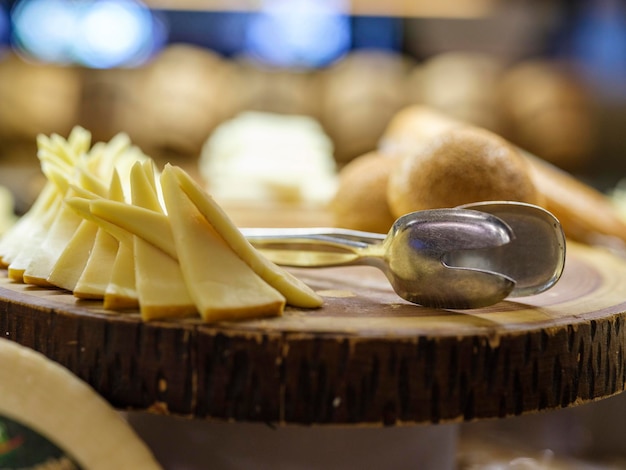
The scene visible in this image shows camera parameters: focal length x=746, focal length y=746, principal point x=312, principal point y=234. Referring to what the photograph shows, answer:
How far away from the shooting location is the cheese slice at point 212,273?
411mm

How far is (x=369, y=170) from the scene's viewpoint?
30.2 inches

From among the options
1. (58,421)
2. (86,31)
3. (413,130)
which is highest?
→ (86,31)

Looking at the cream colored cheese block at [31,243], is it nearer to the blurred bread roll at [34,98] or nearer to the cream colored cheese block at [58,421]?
the cream colored cheese block at [58,421]

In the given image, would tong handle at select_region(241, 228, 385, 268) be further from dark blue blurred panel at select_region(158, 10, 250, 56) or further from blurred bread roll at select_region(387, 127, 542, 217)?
dark blue blurred panel at select_region(158, 10, 250, 56)

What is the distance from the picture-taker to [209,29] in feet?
7.88

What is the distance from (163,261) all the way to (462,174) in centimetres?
28

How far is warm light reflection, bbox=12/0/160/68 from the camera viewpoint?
7.43 feet

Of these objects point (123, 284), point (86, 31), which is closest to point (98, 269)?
point (123, 284)

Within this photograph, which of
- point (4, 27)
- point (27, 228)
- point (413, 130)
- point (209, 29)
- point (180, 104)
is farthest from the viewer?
point (209, 29)

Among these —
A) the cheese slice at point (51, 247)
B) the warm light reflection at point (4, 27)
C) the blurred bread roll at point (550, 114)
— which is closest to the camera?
the cheese slice at point (51, 247)

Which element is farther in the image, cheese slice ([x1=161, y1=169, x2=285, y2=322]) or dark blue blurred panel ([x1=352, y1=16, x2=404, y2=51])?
dark blue blurred panel ([x1=352, y1=16, x2=404, y2=51])

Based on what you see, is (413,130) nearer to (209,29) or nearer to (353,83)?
(353,83)

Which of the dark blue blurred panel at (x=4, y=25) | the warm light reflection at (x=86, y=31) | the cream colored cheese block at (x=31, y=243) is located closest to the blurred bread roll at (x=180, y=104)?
the warm light reflection at (x=86, y=31)

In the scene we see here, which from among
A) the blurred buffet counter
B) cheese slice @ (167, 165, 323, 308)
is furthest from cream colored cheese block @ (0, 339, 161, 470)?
the blurred buffet counter
